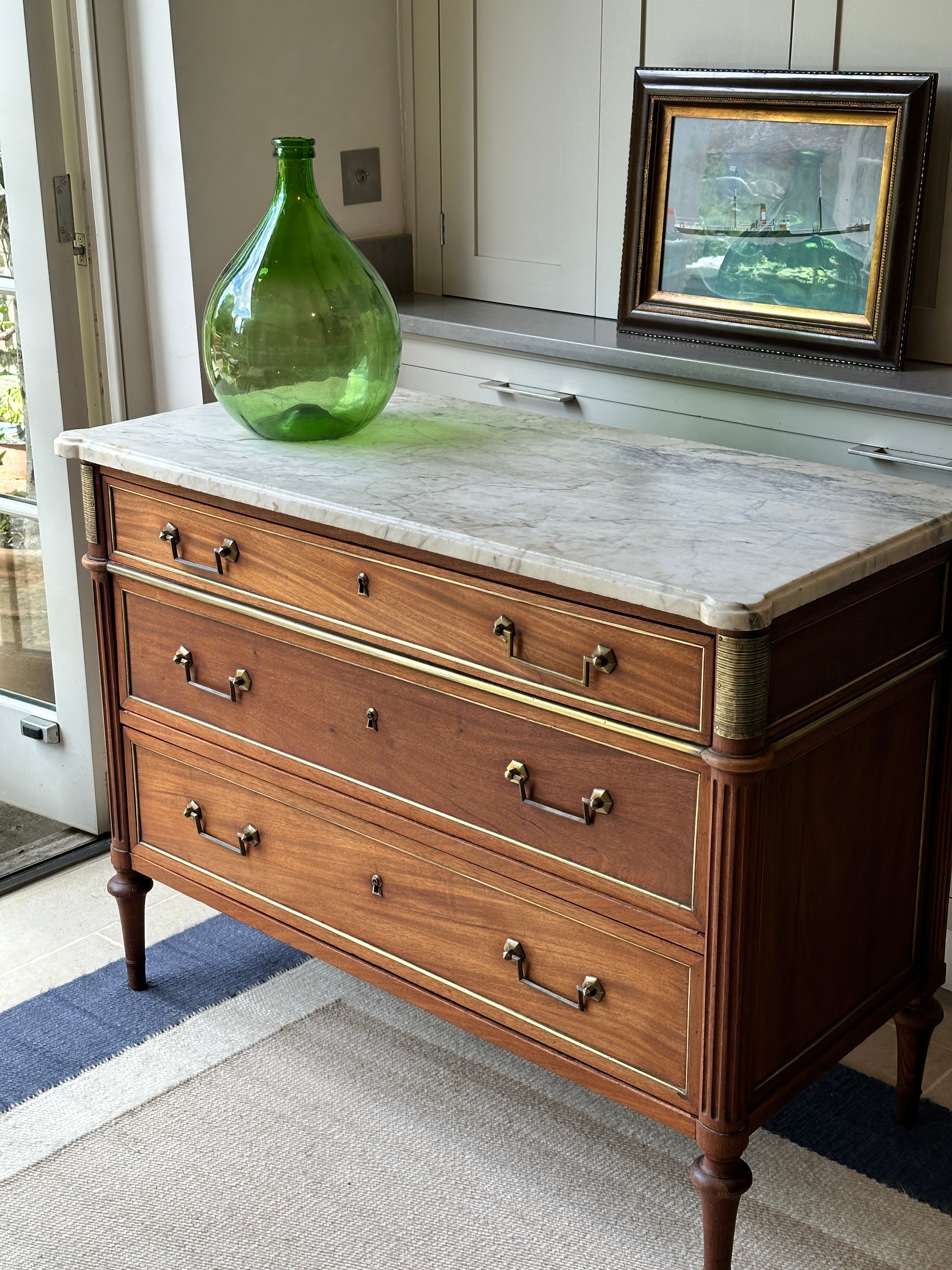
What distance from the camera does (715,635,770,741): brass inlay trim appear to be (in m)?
1.45

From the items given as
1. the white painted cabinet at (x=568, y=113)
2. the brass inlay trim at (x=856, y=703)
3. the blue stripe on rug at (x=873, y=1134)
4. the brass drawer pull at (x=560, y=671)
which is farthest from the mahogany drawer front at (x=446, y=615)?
the white painted cabinet at (x=568, y=113)

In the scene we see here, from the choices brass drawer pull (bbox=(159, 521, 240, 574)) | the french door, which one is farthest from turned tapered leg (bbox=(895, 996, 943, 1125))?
the french door

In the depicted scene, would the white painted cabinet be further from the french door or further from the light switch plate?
the french door

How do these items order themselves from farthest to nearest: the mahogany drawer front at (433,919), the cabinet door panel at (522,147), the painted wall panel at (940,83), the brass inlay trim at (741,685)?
the cabinet door panel at (522,147), the painted wall panel at (940,83), the mahogany drawer front at (433,919), the brass inlay trim at (741,685)

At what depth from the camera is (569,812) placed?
5.54 ft

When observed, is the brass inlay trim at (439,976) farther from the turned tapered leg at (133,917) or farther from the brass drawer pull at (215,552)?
the brass drawer pull at (215,552)

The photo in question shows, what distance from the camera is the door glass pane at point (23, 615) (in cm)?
287

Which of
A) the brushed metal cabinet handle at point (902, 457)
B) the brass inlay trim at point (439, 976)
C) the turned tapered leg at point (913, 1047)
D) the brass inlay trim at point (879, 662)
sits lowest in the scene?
the turned tapered leg at point (913, 1047)

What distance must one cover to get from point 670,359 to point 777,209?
0.31m

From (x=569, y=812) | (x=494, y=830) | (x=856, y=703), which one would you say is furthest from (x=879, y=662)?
(x=494, y=830)

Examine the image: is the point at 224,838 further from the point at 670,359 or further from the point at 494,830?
the point at 670,359

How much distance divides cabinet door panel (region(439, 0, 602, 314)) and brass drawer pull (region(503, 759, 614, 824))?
1332 mm

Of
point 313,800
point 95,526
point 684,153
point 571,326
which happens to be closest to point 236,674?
point 313,800

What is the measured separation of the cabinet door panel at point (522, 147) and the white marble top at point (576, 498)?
65 centimetres
